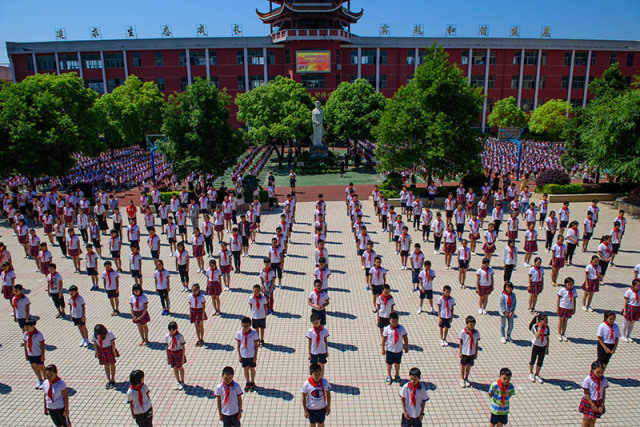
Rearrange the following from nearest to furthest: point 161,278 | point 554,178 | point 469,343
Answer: point 469,343 → point 161,278 → point 554,178

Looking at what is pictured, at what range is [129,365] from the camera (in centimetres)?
862

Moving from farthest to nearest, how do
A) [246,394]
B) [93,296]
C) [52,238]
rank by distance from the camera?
1. [52,238]
2. [93,296]
3. [246,394]

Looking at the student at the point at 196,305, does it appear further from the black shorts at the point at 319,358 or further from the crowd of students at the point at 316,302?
the black shorts at the point at 319,358

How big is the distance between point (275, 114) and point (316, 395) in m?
31.2

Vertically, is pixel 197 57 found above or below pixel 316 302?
above

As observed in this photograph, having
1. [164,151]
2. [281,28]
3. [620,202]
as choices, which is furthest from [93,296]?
[281,28]

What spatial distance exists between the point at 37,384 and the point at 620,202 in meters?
23.9

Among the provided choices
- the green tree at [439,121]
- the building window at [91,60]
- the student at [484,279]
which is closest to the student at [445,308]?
the student at [484,279]

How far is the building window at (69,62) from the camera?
55250 mm

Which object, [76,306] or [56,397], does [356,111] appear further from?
[56,397]

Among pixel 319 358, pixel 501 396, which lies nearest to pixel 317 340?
pixel 319 358

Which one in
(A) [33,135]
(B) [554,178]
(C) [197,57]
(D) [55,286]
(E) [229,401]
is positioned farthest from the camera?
(C) [197,57]

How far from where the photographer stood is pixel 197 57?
2190 inches

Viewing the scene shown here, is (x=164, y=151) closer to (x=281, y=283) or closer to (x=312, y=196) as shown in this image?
(x=312, y=196)
